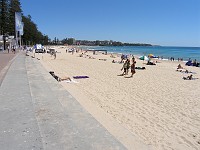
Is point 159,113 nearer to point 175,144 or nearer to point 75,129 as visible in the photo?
point 175,144

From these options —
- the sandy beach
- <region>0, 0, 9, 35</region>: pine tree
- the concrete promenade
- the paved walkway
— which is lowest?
the sandy beach

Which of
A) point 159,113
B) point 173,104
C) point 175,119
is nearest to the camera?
point 175,119

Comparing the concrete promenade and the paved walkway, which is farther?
the paved walkway

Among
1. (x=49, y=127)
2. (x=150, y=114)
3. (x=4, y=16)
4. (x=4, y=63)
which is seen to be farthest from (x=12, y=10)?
(x=49, y=127)

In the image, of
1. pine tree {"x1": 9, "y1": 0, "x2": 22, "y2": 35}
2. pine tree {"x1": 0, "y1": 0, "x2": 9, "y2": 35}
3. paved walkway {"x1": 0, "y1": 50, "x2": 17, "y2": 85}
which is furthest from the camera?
pine tree {"x1": 9, "y1": 0, "x2": 22, "y2": 35}

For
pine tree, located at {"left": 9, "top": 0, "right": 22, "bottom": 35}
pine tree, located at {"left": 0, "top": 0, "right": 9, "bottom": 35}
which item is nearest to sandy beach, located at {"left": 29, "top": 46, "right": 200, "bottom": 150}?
pine tree, located at {"left": 0, "top": 0, "right": 9, "bottom": 35}

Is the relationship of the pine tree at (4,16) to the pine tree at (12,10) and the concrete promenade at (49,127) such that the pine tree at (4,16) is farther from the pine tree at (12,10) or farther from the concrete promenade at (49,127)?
the concrete promenade at (49,127)

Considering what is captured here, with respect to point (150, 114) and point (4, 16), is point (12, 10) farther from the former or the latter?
point (150, 114)

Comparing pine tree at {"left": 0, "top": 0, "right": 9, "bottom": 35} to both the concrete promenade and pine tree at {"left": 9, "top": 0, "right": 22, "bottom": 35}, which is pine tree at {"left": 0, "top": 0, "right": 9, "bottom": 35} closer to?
pine tree at {"left": 9, "top": 0, "right": 22, "bottom": 35}

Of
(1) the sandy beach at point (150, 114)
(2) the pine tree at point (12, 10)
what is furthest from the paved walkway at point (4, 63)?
(2) the pine tree at point (12, 10)

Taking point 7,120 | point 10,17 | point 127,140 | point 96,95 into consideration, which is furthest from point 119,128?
point 10,17

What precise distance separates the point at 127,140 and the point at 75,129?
791 millimetres

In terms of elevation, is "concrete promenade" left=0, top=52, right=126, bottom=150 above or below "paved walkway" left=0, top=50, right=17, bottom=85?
above

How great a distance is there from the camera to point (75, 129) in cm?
388
